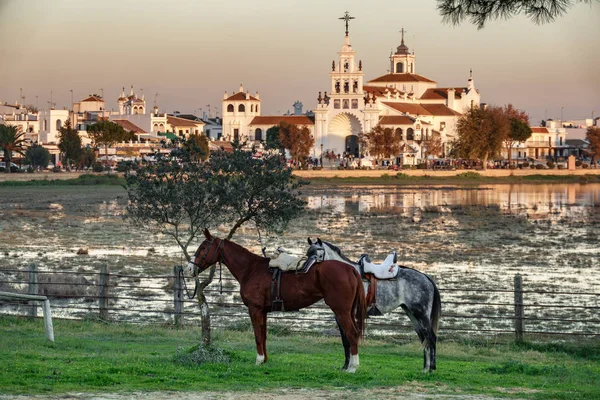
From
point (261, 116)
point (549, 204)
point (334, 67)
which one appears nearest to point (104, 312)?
point (549, 204)

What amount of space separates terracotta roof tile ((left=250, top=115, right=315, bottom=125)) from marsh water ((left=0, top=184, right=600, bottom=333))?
2834 inches

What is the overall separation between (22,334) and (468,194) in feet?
208

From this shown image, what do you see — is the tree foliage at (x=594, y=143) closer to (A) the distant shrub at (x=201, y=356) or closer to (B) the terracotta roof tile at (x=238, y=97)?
(B) the terracotta roof tile at (x=238, y=97)

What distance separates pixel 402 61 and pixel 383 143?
52.0 meters

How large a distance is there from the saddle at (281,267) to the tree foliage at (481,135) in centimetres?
10056

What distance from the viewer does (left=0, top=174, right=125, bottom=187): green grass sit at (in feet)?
266

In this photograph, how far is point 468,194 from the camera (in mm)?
76688

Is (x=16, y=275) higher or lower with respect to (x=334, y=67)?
lower

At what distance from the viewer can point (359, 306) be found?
38.7 ft

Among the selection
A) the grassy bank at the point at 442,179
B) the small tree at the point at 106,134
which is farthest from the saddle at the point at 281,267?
the small tree at the point at 106,134

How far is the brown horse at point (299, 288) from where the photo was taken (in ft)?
38.1

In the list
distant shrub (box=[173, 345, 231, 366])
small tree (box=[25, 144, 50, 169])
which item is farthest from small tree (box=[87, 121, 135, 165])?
distant shrub (box=[173, 345, 231, 366])

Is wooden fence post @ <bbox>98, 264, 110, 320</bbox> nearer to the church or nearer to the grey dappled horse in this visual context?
the grey dappled horse

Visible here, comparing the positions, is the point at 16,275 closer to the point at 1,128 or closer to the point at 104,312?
the point at 104,312
